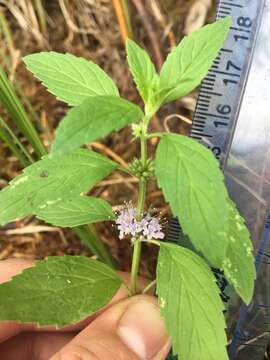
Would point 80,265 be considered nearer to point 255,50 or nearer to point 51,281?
point 51,281

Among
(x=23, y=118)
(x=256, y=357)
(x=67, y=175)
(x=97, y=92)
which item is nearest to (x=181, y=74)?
(x=97, y=92)

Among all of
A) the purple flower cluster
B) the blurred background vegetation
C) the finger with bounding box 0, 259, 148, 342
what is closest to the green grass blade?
the finger with bounding box 0, 259, 148, 342

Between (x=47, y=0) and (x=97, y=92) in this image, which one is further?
(x=47, y=0)

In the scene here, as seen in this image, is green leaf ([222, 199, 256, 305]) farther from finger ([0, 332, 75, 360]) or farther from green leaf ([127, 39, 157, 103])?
finger ([0, 332, 75, 360])

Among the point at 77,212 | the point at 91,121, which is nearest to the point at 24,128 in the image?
the point at 77,212

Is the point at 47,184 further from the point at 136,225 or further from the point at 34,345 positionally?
the point at 34,345

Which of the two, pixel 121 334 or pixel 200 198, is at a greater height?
pixel 200 198

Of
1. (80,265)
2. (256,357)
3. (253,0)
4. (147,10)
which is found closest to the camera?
(80,265)
